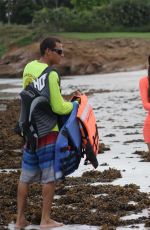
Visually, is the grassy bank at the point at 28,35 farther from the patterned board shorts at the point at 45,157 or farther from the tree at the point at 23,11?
the patterned board shorts at the point at 45,157

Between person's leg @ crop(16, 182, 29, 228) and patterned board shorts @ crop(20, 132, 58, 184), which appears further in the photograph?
person's leg @ crop(16, 182, 29, 228)

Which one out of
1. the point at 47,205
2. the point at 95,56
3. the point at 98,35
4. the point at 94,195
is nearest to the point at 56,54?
the point at 47,205

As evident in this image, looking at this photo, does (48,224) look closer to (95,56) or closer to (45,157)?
(45,157)

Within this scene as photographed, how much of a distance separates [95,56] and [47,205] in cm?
4054

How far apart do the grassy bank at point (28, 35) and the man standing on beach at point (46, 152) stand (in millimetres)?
42327

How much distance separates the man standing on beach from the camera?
6.06 m

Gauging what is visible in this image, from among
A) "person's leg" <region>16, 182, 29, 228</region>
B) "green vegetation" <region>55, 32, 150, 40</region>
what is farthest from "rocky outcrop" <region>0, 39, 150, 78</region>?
"person's leg" <region>16, 182, 29, 228</region>

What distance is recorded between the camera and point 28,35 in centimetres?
5197

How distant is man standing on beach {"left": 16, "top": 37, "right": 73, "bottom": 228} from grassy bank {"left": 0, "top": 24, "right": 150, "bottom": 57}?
4233 cm

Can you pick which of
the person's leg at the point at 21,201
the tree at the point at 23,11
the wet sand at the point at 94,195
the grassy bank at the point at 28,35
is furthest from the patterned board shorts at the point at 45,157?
the tree at the point at 23,11

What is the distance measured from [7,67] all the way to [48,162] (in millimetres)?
42740

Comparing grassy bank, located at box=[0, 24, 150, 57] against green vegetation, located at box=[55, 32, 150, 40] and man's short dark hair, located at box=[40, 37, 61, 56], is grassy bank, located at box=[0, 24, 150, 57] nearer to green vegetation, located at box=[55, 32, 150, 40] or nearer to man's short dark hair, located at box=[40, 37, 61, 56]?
green vegetation, located at box=[55, 32, 150, 40]

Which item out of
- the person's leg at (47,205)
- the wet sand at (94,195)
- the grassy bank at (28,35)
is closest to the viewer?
the person's leg at (47,205)

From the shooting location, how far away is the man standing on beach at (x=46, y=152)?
6062 mm
